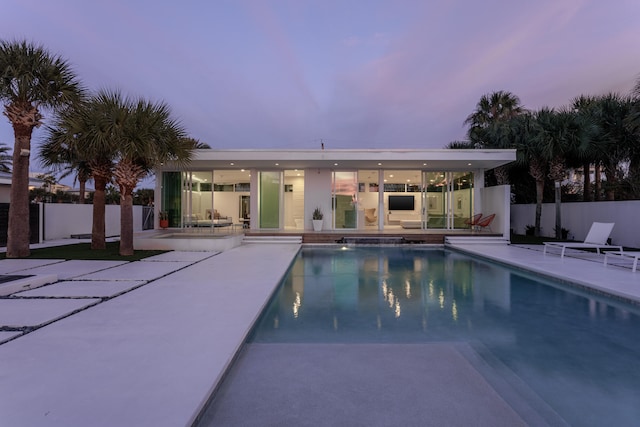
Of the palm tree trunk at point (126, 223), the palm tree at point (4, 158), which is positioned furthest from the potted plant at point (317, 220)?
the palm tree at point (4, 158)

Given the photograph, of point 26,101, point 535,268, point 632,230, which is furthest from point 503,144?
point 26,101

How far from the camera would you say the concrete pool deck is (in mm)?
1944

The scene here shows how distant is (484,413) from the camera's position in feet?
6.79

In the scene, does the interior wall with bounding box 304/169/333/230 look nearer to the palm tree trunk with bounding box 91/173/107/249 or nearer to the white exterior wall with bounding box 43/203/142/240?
the palm tree trunk with bounding box 91/173/107/249

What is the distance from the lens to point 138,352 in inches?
Answer: 106

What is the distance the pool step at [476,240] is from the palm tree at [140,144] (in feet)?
30.2

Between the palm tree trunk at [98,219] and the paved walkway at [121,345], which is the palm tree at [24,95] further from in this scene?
the paved walkway at [121,345]

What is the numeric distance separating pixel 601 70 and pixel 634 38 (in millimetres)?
3496

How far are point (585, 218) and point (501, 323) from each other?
1112 centimetres

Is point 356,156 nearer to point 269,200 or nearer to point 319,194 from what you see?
point 319,194

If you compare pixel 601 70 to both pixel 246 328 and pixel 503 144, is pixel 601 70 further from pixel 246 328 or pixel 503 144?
pixel 246 328

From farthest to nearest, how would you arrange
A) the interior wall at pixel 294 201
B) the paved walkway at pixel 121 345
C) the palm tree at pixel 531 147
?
the interior wall at pixel 294 201
the palm tree at pixel 531 147
the paved walkway at pixel 121 345

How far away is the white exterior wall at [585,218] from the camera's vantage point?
10.2 meters

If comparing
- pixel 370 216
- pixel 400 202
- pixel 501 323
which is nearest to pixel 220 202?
pixel 370 216
